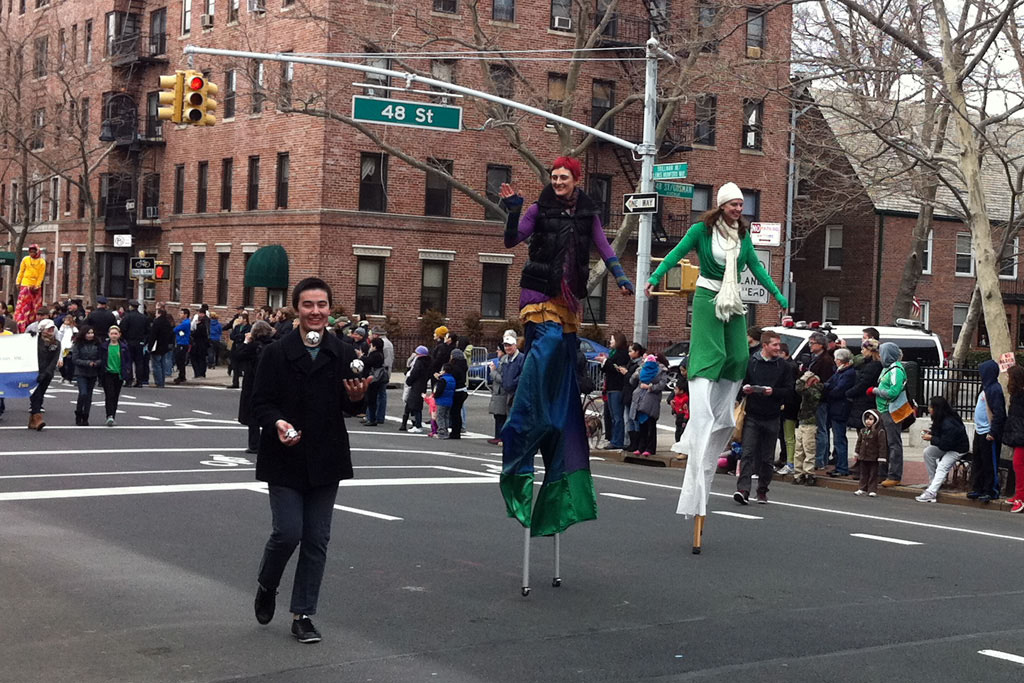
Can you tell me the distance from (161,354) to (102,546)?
80.2ft

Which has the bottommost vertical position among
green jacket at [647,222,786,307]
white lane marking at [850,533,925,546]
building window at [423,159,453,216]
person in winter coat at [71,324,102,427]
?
white lane marking at [850,533,925,546]

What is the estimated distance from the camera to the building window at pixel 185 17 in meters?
51.2

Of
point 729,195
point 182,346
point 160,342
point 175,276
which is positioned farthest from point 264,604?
point 175,276

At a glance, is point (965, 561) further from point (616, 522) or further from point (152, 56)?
point (152, 56)

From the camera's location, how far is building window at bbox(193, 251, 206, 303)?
167 ft

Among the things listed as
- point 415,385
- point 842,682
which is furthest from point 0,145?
point 842,682

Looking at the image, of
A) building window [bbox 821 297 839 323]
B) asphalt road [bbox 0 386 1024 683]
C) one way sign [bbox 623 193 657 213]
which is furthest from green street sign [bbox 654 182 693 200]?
building window [bbox 821 297 839 323]

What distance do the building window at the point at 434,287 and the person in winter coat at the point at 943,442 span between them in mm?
30006

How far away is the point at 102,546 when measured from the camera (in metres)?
10.4

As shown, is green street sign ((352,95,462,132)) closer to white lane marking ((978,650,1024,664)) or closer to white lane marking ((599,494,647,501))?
white lane marking ((599,494,647,501))

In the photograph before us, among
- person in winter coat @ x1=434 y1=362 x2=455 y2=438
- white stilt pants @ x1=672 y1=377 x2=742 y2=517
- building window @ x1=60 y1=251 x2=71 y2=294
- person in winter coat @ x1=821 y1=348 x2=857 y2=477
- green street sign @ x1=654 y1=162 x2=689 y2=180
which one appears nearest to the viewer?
white stilt pants @ x1=672 y1=377 x2=742 y2=517

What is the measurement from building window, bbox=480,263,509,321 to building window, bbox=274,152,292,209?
270 inches

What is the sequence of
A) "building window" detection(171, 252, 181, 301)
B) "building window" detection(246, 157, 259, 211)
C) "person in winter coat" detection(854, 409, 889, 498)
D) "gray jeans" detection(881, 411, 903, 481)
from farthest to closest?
"building window" detection(171, 252, 181, 301), "building window" detection(246, 157, 259, 211), "gray jeans" detection(881, 411, 903, 481), "person in winter coat" detection(854, 409, 889, 498)

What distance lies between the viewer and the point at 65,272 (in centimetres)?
6244
